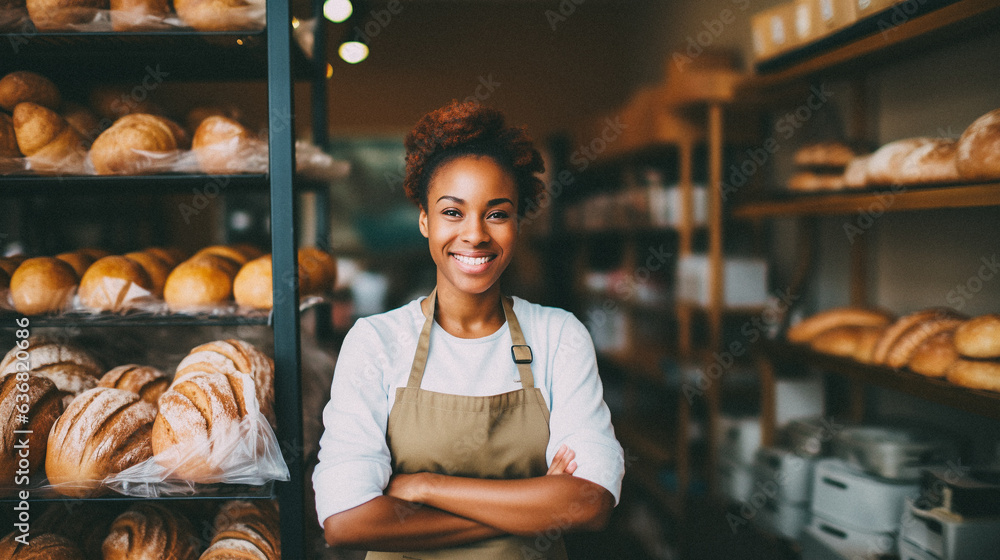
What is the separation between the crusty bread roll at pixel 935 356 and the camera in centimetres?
168

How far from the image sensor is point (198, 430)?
1.26 m

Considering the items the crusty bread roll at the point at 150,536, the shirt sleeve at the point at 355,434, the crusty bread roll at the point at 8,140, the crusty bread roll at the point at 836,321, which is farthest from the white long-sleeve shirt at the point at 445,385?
the crusty bread roll at the point at 836,321

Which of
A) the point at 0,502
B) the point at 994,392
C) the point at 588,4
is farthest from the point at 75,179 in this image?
the point at 588,4

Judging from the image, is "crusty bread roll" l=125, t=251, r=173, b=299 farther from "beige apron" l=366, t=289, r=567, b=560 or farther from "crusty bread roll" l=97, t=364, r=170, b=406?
"beige apron" l=366, t=289, r=567, b=560

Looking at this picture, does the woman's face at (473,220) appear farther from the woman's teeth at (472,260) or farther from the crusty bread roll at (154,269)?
the crusty bread roll at (154,269)

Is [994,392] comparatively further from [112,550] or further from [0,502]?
[0,502]

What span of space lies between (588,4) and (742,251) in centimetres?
292

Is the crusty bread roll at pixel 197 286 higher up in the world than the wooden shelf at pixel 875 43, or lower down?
lower down

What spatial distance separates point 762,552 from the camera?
2406 millimetres

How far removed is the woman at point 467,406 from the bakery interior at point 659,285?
0.25 meters

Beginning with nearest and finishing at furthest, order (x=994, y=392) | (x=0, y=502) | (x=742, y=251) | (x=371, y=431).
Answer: (x=371, y=431) → (x=0, y=502) → (x=994, y=392) → (x=742, y=251)

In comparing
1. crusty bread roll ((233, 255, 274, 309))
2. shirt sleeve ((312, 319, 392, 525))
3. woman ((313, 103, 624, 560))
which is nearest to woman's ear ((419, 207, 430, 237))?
woman ((313, 103, 624, 560))

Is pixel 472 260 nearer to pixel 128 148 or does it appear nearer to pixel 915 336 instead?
pixel 128 148

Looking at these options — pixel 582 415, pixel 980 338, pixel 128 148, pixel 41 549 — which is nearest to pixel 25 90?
pixel 128 148
